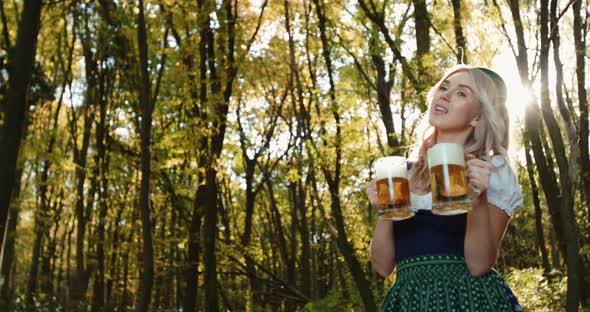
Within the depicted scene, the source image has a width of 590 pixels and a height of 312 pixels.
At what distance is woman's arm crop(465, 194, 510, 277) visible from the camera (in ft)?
7.41

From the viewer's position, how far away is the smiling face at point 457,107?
2502mm

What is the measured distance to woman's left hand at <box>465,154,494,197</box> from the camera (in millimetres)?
2148

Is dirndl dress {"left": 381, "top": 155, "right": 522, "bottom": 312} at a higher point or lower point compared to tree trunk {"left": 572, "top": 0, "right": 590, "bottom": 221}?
lower

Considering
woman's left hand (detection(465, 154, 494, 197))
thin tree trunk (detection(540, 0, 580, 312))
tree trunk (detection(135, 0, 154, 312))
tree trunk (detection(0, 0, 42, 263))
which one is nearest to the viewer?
woman's left hand (detection(465, 154, 494, 197))

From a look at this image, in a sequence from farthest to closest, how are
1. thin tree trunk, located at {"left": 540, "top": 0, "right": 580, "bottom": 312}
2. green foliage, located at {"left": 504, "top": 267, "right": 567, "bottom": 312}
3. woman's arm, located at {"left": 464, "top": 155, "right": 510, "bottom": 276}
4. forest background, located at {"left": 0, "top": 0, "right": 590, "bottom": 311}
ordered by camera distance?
green foliage, located at {"left": 504, "top": 267, "right": 567, "bottom": 312}, forest background, located at {"left": 0, "top": 0, "right": 590, "bottom": 311}, thin tree trunk, located at {"left": 540, "top": 0, "right": 580, "bottom": 312}, woman's arm, located at {"left": 464, "top": 155, "right": 510, "bottom": 276}

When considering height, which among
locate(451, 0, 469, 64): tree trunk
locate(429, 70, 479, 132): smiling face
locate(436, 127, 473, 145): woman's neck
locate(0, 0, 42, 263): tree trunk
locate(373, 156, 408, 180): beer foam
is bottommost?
locate(373, 156, 408, 180): beer foam

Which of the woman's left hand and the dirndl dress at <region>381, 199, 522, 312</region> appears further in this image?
the dirndl dress at <region>381, 199, 522, 312</region>

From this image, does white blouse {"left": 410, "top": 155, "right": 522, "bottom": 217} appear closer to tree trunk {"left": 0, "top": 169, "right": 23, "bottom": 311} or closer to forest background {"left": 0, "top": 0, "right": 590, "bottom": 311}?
forest background {"left": 0, "top": 0, "right": 590, "bottom": 311}

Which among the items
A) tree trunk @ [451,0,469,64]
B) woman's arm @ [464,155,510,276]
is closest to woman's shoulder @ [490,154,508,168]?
woman's arm @ [464,155,510,276]

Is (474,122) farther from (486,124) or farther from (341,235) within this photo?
(341,235)

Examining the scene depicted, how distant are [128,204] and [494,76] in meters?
18.9

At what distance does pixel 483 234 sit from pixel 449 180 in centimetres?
37

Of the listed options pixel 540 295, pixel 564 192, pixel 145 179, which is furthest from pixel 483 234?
pixel 540 295

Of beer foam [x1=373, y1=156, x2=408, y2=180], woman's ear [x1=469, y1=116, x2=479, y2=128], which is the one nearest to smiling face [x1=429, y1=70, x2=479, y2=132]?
woman's ear [x1=469, y1=116, x2=479, y2=128]
